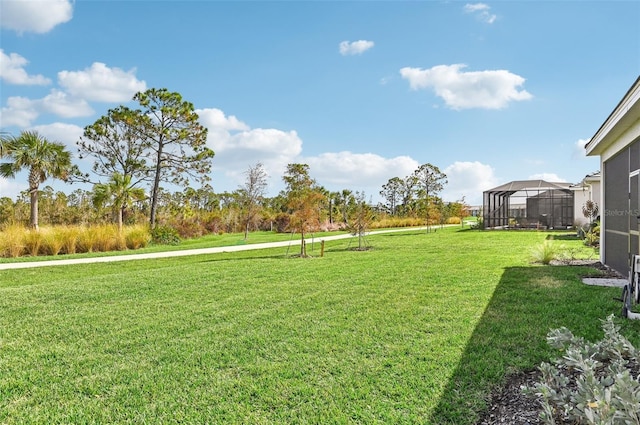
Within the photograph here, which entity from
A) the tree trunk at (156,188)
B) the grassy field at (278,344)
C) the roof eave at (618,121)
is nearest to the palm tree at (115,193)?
the tree trunk at (156,188)

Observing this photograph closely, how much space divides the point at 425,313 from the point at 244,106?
13444 millimetres

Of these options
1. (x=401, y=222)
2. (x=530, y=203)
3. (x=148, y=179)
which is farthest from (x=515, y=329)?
(x=401, y=222)

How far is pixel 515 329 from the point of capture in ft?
12.9

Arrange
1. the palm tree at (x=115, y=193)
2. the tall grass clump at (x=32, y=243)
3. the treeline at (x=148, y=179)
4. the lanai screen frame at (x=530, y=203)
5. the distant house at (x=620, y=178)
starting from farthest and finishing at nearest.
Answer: the lanai screen frame at (x=530, y=203)
the treeline at (x=148, y=179)
the palm tree at (x=115, y=193)
the tall grass clump at (x=32, y=243)
the distant house at (x=620, y=178)

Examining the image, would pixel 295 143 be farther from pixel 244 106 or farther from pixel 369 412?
pixel 369 412

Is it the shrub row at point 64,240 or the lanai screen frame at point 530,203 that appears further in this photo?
the lanai screen frame at point 530,203

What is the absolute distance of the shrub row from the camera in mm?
11648

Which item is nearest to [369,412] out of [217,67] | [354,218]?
[217,67]

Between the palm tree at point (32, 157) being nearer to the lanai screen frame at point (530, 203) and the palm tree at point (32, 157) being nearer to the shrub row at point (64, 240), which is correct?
the shrub row at point (64, 240)

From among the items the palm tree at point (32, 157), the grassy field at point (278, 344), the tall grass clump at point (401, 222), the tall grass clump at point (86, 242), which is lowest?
the grassy field at point (278, 344)

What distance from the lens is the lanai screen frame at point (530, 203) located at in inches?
945

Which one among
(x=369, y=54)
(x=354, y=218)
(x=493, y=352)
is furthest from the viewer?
(x=354, y=218)

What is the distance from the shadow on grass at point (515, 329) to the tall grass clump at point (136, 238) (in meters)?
12.2

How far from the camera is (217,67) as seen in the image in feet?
39.8
